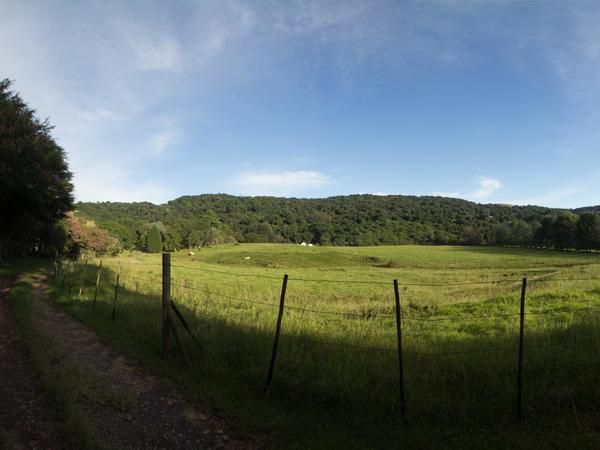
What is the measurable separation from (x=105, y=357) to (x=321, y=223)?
14081cm

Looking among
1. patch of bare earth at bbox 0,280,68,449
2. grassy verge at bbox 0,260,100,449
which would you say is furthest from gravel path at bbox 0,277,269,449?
patch of bare earth at bbox 0,280,68,449

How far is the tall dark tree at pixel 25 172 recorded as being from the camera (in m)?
20.7

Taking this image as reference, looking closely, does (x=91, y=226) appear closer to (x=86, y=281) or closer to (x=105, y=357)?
(x=86, y=281)

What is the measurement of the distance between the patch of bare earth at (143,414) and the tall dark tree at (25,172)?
727 inches

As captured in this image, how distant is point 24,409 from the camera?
5539mm

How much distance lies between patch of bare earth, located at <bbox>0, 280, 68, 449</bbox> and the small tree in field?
104120mm

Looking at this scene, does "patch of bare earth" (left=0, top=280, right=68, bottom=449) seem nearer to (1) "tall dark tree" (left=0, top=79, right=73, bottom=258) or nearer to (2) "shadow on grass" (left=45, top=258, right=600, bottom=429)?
(2) "shadow on grass" (left=45, top=258, right=600, bottom=429)

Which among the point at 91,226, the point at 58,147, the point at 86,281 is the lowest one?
the point at 86,281

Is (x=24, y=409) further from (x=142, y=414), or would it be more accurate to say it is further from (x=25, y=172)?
(x=25, y=172)

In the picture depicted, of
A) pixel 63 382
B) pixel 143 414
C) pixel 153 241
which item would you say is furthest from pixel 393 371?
pixel 153 241

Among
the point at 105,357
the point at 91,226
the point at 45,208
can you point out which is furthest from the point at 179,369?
the point at 91,226

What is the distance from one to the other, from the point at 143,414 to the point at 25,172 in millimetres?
A: 22251

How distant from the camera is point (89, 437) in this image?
4684 millimetres

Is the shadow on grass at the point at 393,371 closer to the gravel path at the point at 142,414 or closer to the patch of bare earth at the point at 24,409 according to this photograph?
the gravel path at the point at 142,414
